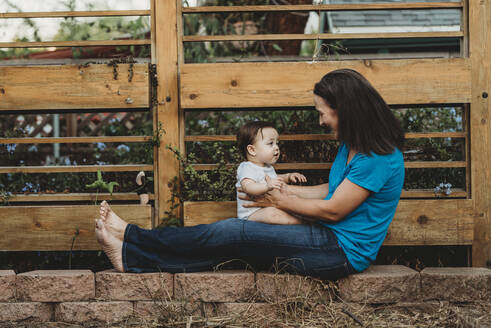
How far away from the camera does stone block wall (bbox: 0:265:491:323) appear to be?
2.33 meters

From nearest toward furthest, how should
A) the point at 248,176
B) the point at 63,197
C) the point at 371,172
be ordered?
1. the point at 371,172
2. the point at 248,176
3. the point at 63,197

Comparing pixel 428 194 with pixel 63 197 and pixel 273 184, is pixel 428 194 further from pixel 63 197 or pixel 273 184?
pixel 63 197

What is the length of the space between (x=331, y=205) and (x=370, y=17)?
20.3 ft

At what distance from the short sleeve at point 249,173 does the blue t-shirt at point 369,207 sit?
1.71 feet

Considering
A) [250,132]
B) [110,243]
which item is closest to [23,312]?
[110,243]

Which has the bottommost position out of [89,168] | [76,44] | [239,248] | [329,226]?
[239,248]

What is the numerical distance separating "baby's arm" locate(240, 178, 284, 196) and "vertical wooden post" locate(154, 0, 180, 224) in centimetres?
56

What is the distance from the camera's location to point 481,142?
9.27ft

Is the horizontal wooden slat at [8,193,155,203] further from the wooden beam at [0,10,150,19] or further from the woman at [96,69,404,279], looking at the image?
the wooden beam at [0,10,150,19]

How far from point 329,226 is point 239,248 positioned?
0.50 metres

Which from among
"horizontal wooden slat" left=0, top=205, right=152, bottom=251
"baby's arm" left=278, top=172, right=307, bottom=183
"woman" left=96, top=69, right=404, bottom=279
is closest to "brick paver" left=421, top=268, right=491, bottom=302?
"woman" left=96, top=69, right=404, bottom=279

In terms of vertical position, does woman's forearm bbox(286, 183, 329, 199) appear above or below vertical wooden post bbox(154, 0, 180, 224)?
below

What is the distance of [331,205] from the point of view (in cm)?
223

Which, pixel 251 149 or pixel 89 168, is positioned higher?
pixel 251 149
